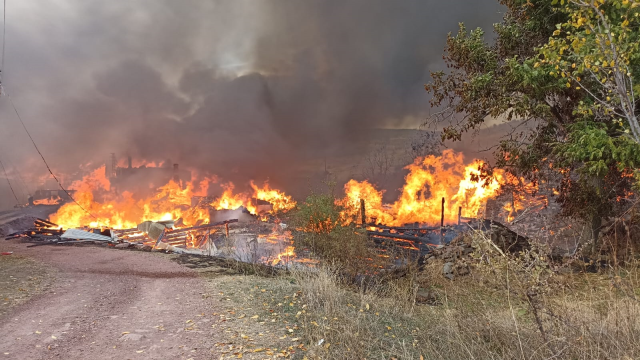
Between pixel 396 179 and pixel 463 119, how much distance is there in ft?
175

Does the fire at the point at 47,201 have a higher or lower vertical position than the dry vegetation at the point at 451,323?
higher

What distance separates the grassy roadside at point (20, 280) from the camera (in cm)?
806

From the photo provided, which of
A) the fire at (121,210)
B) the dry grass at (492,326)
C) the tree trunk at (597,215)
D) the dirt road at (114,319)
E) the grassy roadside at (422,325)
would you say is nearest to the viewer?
the dry grass at (492,326)

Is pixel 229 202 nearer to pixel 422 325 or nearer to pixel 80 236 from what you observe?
pixel 80 236

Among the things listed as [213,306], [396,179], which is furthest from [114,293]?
[396,179]

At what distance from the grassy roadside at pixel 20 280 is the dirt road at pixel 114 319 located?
288mm

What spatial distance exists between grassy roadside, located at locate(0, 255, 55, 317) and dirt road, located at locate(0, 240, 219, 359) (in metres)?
0.29

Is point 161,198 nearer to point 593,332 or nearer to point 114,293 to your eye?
point 114,293

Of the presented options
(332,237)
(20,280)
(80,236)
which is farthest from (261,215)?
(20,280)

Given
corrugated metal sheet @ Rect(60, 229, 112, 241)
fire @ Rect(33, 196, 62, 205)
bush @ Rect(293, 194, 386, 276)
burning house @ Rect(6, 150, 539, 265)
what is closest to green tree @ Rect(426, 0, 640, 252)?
burning house @ Rect(6, 150, 539, 265)

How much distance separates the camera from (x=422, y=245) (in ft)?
59.1

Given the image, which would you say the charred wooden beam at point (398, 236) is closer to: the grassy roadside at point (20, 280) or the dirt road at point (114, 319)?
the dirt road at point (114, 319)

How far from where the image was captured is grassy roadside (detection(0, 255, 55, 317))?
8059 mm

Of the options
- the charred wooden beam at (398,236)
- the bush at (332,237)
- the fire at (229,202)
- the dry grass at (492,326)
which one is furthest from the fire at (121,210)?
the dry grass at (492,326)
